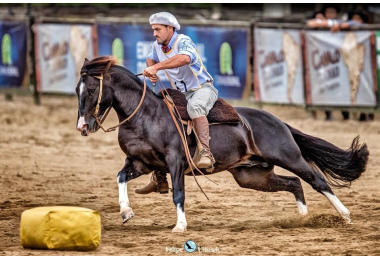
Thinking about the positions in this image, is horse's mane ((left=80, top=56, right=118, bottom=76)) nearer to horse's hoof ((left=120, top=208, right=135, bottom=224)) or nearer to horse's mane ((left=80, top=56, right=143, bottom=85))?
horse's mane ((left=80, top=56, right=143, bottom=85))

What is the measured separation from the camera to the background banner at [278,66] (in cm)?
1611

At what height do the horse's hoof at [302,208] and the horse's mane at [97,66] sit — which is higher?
the horse's mane at [97,66]

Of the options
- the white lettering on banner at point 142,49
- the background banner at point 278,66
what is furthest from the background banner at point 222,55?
the background banner at point 278,66

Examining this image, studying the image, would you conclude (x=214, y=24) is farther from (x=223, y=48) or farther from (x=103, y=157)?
(x=103, y=157)

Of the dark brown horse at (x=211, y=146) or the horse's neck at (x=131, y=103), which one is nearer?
the dark brown horse at (x=211, y=146)

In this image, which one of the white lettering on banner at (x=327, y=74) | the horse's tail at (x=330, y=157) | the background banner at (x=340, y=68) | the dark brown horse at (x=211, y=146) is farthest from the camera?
the white lettering on banner at (x=327, y=74)

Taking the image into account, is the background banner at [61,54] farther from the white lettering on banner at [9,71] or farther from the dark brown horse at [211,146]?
the dark brown horse at [211,146]

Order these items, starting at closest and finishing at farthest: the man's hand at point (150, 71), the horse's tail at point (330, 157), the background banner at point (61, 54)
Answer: the man's hand at point (150, 71) → the horse's tail at point (330, 157) → the background banner at point (61, 54)

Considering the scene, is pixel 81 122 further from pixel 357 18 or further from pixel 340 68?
pixel 357 18

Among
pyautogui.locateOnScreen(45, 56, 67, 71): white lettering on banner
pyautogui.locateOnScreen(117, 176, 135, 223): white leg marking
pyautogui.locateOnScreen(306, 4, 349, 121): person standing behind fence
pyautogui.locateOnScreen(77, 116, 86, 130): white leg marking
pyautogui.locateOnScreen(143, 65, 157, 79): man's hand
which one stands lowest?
pyautogui.locateOnScreen(117, 176, 135, 223): white leg marking

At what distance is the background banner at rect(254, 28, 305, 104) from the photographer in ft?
52.9

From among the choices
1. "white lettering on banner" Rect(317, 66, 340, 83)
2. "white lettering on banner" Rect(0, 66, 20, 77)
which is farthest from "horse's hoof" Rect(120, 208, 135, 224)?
"white lettering on banner" Rect(0, 66, 20, 77)

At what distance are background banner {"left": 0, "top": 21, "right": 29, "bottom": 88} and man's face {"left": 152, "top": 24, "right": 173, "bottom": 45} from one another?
37.4 ft

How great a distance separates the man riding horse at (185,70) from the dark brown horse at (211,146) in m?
0.20
